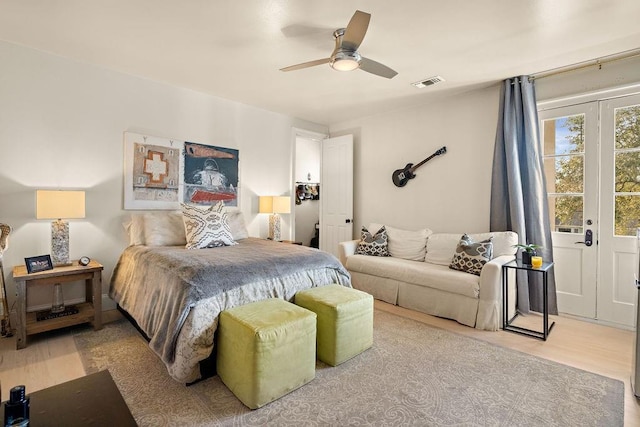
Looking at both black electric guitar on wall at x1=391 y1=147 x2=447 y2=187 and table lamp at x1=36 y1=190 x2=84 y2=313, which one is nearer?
table lamp at x1=36 y1=190 x2=84 y2=313

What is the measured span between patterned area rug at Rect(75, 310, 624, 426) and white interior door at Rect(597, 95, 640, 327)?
134cm

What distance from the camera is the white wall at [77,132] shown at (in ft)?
9.32

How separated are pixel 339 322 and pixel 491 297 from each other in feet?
5.23

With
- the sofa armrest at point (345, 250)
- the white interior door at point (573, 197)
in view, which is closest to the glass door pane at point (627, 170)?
the white interior door at point (573, 197)

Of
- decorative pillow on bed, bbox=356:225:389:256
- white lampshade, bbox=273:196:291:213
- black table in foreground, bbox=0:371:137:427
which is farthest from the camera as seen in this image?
white lampshade, bbox=273:196:291:213

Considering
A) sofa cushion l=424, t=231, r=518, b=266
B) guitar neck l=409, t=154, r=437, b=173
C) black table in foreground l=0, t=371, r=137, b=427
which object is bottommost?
black table in foreground l=0, t=371, r=137, b=427

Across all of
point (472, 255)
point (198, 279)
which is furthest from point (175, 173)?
point (472, 255)

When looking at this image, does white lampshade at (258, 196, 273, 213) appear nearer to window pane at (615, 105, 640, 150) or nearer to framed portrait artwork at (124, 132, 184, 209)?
framed portrait artwork at (124, 132, 184, 209)

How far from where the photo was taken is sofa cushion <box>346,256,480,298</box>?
3078 mm

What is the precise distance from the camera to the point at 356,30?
2146 millimetres

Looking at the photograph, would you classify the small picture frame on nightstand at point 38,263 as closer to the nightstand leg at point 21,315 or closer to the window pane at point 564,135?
the nightstand leg at point 21,315

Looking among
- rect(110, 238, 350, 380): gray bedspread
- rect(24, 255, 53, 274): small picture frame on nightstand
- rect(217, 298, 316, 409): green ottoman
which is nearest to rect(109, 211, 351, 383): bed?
rect(110, 238, 350, 380): gray bedspread

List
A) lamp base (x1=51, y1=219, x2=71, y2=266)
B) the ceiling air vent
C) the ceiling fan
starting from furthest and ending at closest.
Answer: the ceiling air vent → lamp base (x1=51, y1=219, x2=71, y2=266) → the ceiling fan

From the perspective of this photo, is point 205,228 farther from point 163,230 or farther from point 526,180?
point 526,180
